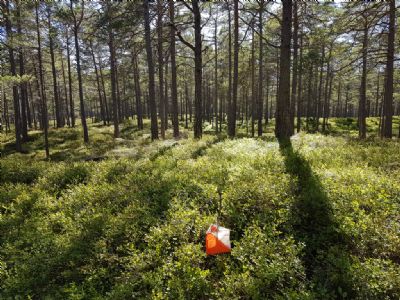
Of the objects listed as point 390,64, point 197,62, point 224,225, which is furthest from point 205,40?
point 224,225

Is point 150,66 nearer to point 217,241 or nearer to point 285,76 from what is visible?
point 285,76

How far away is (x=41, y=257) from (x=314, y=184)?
5737 mm

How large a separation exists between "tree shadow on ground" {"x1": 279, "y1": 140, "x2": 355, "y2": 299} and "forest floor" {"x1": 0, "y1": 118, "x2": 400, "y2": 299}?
0.02 metres

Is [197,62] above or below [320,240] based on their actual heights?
above

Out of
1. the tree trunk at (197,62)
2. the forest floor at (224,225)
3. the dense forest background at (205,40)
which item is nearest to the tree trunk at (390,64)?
the dense forest background at (205,40)

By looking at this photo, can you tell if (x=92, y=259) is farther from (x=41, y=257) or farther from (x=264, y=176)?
(x=264, y=176)

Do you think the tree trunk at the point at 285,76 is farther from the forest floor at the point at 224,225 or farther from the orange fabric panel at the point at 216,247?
the orange fabric panel at the point at 216,247

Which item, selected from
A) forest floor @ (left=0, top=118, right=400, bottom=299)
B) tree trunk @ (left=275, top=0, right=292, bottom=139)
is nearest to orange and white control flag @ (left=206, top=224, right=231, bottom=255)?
forest floor @ (left=0, top=118, right=400, bottom=299)

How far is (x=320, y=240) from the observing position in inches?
175

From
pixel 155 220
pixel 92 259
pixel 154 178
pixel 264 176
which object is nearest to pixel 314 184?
pixel 264 176

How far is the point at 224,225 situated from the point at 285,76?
23.6 ft

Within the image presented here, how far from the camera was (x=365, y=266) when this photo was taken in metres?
3.58

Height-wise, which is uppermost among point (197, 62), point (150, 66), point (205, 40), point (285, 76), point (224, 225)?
point (205, 40)

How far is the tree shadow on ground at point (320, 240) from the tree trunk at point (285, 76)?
4.83 metres
